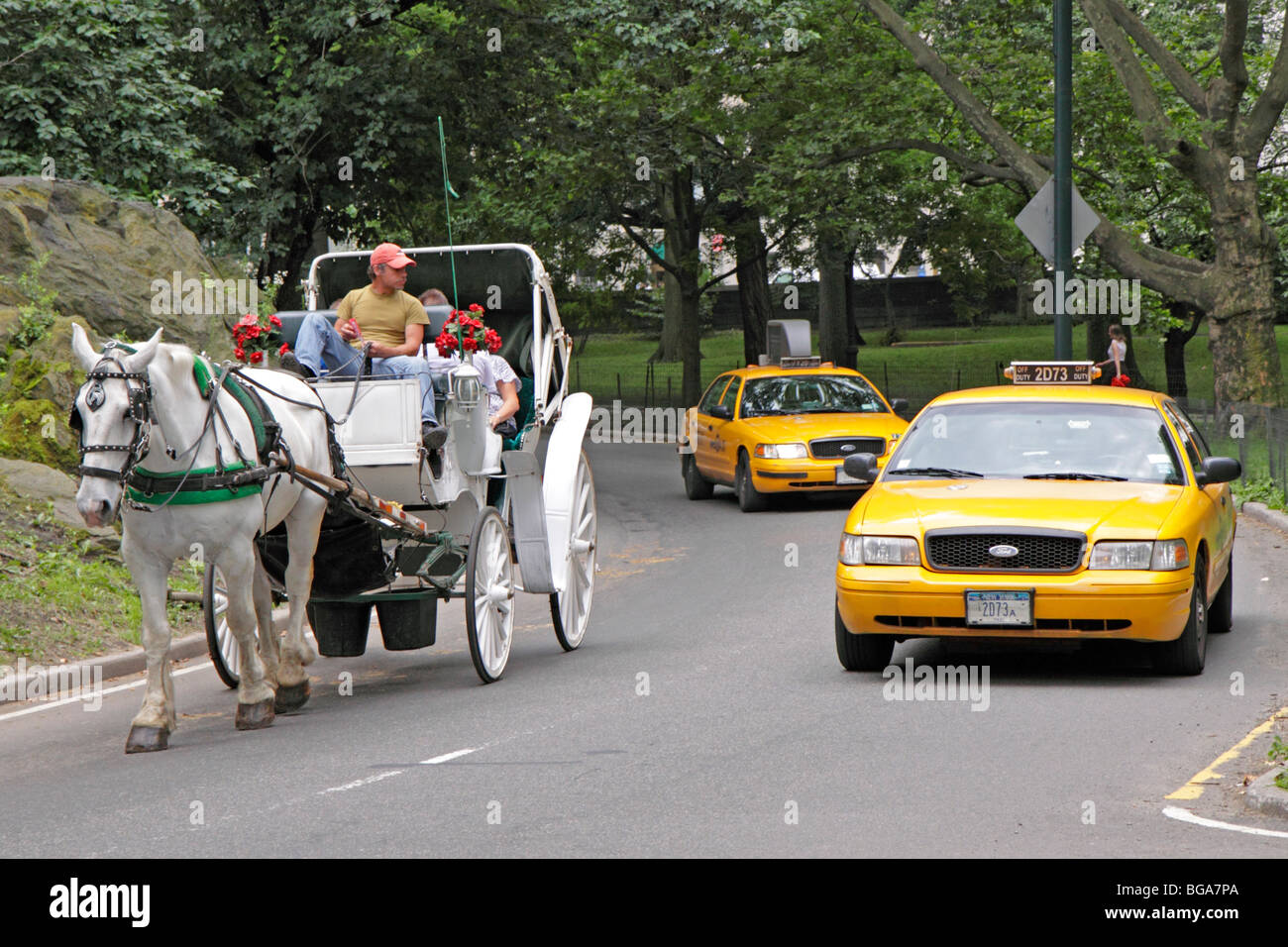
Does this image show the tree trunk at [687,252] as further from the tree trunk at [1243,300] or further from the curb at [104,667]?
the curb at [104,667]

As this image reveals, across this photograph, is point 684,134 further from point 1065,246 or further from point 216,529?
point 216,529

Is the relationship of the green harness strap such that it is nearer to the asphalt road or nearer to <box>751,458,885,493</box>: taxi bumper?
the asphalt road

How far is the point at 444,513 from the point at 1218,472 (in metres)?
4.84

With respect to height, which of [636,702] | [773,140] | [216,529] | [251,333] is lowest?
[636,702]

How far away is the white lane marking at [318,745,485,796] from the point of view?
7488 millimetres

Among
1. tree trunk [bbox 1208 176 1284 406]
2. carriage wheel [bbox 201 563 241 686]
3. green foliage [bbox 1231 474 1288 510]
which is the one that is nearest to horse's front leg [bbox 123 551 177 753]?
carriage wheel [bbox 201 563 241 686]

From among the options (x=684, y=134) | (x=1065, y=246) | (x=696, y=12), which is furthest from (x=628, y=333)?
(x=1065, y=246)

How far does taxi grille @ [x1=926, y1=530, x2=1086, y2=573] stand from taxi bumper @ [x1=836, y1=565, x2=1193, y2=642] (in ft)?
0.22

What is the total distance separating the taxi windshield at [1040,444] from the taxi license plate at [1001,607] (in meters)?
1.21

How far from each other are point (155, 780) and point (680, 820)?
2.66m

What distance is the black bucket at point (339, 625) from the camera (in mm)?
10734

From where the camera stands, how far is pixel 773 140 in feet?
106

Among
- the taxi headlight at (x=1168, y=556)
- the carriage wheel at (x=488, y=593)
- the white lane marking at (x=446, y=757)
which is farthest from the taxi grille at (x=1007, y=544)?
the white lane marking at (x=446, y=757)
